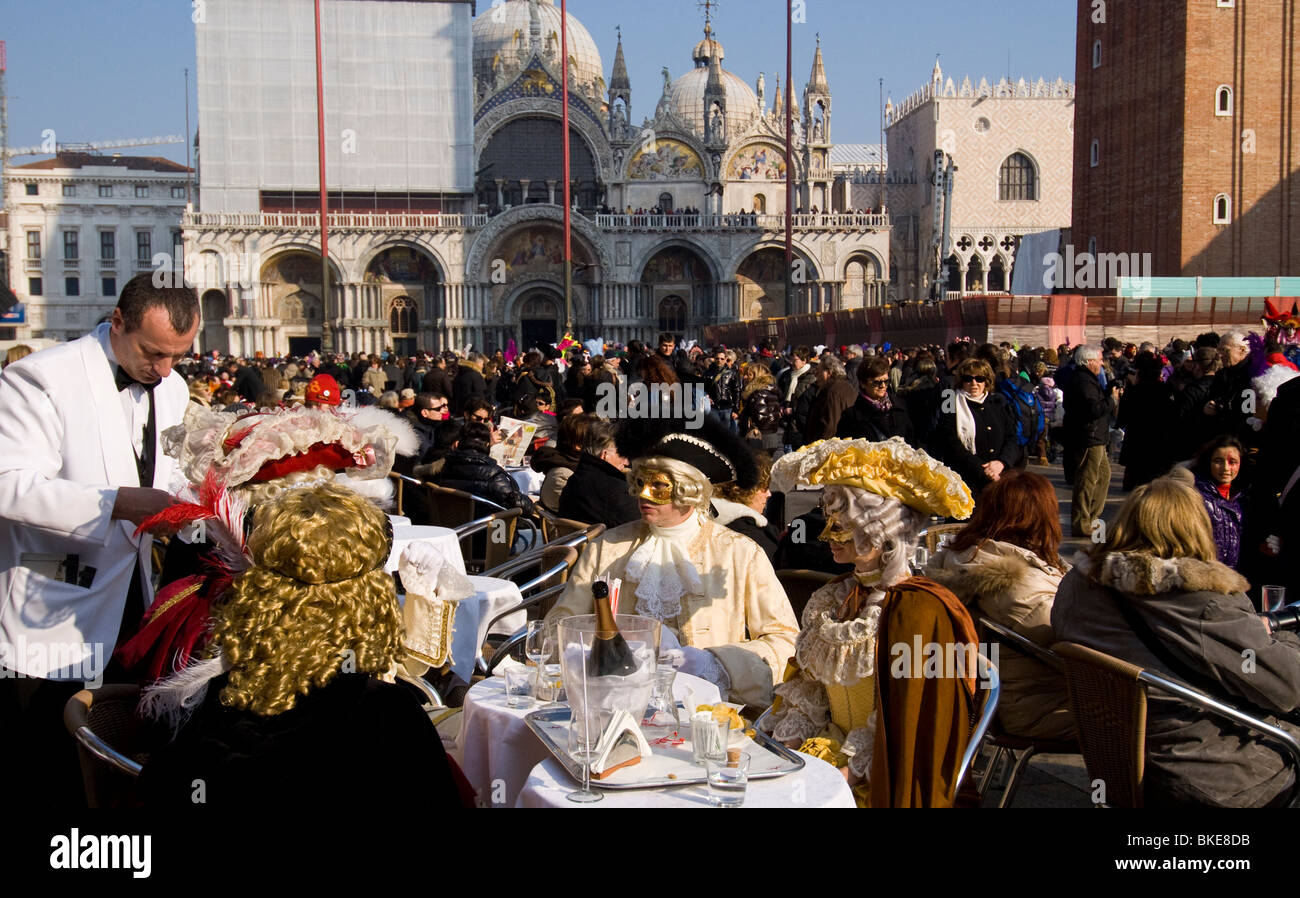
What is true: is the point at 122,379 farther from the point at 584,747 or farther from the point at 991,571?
the point at 991,571

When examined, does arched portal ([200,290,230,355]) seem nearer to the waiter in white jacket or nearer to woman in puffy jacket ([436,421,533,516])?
woman in puffy jacket ([436,421,533,516])

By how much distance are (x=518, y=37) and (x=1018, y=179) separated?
2483 centimetres

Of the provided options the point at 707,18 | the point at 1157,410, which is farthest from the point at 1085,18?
the point at 1157,410

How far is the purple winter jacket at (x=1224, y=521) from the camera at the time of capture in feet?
18.4

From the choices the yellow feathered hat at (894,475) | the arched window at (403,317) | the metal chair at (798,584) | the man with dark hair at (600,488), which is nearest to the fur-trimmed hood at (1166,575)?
the yellow feathered hat at (894,475)

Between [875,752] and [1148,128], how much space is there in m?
32.9

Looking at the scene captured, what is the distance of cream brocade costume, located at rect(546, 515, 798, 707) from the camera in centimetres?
368

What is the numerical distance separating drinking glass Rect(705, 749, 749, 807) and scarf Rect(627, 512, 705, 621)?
3.94 feet

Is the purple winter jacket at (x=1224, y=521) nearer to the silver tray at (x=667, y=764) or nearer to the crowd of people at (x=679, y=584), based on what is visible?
the crowd of people at (x=679, y=584)

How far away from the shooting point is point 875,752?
9.19ft

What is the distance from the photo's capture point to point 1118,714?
10.3 feet

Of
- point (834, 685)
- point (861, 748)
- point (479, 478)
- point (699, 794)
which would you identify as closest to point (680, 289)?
point (479, 478)
